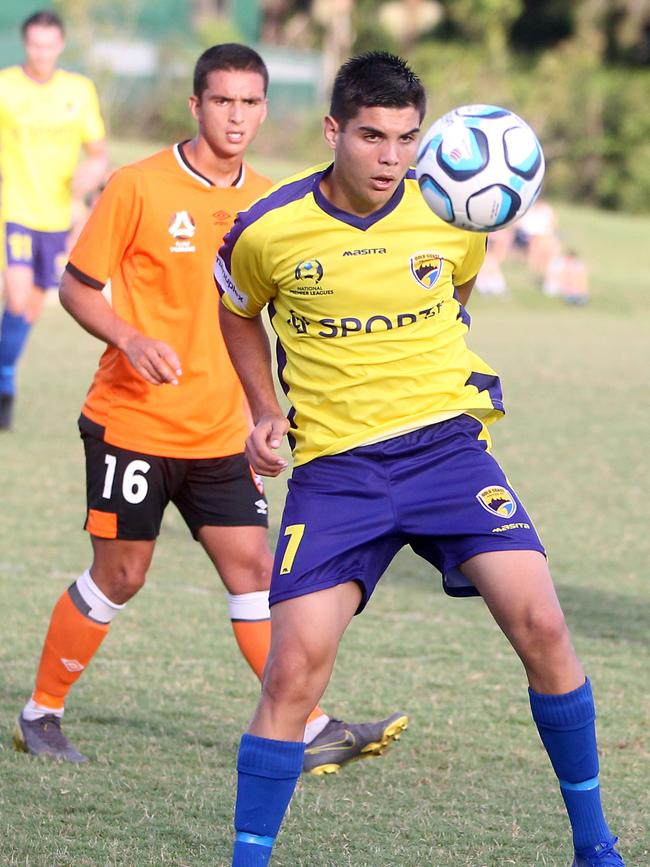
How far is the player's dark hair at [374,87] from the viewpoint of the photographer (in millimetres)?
3791

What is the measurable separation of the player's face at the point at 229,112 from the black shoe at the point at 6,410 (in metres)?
6.34

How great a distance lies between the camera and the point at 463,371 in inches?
→ 157

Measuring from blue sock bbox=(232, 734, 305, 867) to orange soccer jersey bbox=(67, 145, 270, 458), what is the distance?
151 cm

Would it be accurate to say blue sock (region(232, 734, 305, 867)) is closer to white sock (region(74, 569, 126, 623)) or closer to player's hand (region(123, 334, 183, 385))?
player's hand (region(123, 334, 183, 385))

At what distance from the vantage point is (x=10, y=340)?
1077 centimetres

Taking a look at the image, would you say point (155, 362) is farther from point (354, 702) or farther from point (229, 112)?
point (354, 702)

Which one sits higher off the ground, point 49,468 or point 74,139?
point 74,139

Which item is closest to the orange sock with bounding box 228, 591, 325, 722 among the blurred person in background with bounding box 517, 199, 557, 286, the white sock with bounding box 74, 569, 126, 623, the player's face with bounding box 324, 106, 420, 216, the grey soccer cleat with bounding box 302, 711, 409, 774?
the grey soccer cleat with bounding box 302, 711, 409, 774

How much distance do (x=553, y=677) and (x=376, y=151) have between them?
139 cm

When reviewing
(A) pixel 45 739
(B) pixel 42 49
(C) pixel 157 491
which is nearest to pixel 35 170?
(B) pixel 42 49

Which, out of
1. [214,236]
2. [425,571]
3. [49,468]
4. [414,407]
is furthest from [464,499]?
[49,468]

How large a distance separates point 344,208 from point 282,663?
3.90 ft

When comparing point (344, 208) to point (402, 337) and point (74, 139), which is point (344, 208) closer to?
point (402, 337)

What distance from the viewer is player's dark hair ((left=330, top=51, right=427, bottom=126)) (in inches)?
149
